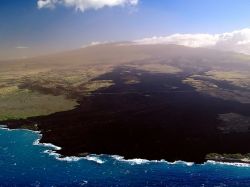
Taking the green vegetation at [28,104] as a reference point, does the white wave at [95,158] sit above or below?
below

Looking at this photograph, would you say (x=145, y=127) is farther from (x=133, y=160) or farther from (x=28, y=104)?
(x=28, y=104)

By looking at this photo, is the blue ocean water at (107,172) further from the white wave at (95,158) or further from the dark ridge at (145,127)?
the dark ridge at (145,127)

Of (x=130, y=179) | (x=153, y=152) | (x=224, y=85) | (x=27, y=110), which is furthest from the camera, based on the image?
(x=224, y=85)

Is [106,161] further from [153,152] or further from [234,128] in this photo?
[234,128]

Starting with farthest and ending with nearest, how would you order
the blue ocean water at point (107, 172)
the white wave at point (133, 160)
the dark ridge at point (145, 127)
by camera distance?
the dark ridge at point (145, 127) → the white wave at point (133, 160) → the blue ocean water at point (107, 172)

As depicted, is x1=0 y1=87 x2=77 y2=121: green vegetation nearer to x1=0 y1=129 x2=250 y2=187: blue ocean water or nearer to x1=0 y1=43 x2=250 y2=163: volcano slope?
x1=0 y1=43 x2=250 y2=163: volcano slope

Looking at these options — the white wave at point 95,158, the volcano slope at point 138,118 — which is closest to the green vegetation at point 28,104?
the volcano slope at point 138,118

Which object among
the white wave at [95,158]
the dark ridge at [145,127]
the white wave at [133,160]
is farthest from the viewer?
the dark ridge at [145,127]

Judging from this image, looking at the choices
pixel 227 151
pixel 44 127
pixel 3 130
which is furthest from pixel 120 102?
pixel 227 151

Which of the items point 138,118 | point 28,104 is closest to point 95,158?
point 138,118
